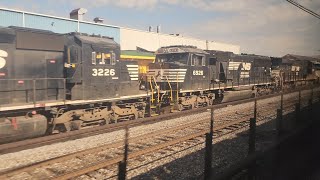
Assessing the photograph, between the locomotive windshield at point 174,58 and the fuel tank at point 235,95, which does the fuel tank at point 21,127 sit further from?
the fuel tank at point 235,95

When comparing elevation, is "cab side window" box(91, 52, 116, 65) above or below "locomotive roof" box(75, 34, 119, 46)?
below

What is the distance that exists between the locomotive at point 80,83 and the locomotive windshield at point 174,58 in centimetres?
3

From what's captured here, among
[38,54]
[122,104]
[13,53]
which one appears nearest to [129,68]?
[122,104]

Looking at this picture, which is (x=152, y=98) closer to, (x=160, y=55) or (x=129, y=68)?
(x=129, y=68)

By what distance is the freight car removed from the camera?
364 inches

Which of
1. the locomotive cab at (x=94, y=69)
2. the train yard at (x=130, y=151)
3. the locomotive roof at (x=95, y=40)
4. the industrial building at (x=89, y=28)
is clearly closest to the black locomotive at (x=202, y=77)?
the locomotive cab at (x=94, y=69)

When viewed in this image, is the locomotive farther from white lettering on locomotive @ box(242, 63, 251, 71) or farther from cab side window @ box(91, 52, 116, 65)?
white lettering on locomotive @ box(242, 63, 251, 71)

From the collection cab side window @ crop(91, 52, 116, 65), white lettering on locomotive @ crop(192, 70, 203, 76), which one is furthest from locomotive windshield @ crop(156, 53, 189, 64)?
cab side window @ crop(91, 52, 116, 65)

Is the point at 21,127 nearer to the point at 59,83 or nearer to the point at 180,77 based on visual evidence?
the point at 59,83

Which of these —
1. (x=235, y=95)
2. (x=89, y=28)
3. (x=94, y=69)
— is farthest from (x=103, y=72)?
(x=89, y=28)

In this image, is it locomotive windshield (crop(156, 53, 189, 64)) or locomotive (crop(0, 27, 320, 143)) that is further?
locomotive windshield (crop(156, 53, 189, 64))

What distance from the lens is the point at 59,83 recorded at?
1052 centimetres

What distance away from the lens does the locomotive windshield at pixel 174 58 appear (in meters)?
15.8

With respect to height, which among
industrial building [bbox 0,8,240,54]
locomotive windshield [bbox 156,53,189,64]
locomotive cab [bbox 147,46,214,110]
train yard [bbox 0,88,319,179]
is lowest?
train yard [bbox 0,88,319,179]
